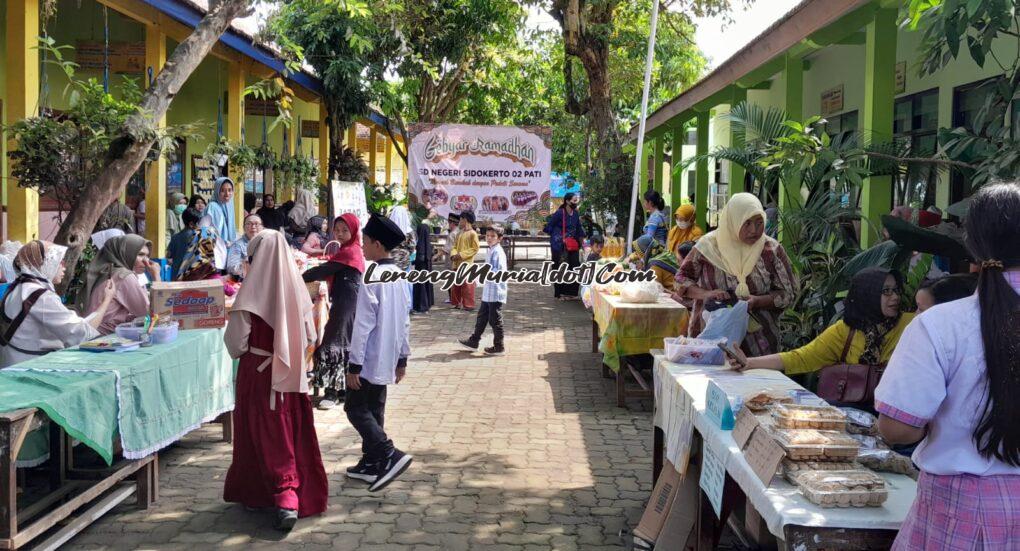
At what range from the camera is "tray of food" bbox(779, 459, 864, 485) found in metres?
3.07

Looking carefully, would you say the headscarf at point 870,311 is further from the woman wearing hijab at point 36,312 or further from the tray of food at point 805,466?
the woman wearing hijab at point 36,312

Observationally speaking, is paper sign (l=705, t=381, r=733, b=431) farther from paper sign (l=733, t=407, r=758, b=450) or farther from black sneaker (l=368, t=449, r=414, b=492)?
black sneaker (l=368, t=449, r=414, b=492)

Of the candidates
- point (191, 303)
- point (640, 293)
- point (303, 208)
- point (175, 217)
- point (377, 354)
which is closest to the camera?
point (377, 354)

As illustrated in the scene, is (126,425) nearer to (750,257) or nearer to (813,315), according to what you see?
(750,257)

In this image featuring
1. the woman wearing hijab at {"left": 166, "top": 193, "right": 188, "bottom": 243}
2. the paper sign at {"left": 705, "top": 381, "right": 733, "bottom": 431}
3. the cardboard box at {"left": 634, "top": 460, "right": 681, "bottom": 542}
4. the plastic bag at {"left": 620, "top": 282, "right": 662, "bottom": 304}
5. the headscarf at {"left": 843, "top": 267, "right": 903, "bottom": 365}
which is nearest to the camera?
the paper sign at {"left": 705, "top": 381, "right": 733, "bottom": 431}

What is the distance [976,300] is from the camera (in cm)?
232

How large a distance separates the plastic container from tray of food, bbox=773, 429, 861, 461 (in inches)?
155

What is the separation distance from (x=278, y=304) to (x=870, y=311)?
3114mm

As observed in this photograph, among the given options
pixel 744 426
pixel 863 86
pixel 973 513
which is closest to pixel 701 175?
pixel 863 86

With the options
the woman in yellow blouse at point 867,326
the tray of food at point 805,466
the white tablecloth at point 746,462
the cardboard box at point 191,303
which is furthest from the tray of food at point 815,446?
the cardboard box at point 191,303

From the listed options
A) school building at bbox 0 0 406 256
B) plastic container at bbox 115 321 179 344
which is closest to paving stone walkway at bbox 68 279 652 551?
plastic container at bbox 115 321 179 344

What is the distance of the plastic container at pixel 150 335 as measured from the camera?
558 cm

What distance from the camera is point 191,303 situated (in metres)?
6.22

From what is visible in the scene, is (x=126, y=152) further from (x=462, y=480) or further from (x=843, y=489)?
(x=843, y=489)
